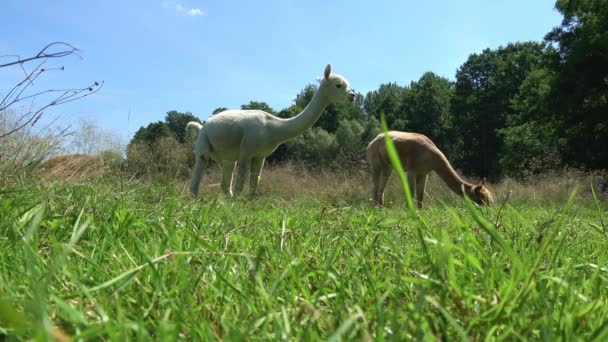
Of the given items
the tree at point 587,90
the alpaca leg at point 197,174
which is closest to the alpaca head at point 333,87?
the alpaca leg at point 197,174

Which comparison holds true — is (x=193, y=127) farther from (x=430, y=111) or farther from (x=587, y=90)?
(x=430, y=111)

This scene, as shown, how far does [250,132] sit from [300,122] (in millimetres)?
792

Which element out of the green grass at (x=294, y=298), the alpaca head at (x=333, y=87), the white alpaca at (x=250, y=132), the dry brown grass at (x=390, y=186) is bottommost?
the dry brown grass at (x=390, y=186)

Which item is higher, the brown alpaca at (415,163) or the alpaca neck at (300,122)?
the alpaca neck at (300,122)

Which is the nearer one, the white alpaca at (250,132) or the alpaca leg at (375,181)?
the white alpaca at (250,132)

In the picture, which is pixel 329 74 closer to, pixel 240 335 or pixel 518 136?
pixel 240 335

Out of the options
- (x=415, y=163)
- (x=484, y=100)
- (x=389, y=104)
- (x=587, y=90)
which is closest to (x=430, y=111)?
(x=484, y=100)

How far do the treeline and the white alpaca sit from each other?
6131mm

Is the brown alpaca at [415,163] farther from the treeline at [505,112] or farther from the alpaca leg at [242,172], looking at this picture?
the treeline at [505,112]

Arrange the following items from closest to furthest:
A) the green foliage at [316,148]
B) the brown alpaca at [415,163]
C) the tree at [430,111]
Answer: the brown alpaca at [415,163] → the green foliage at [316,148] → the tree at [430,111]

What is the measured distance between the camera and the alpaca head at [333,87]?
7234mm

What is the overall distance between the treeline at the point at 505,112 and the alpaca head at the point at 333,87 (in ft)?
20.0

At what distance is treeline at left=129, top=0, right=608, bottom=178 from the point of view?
19.0 metres

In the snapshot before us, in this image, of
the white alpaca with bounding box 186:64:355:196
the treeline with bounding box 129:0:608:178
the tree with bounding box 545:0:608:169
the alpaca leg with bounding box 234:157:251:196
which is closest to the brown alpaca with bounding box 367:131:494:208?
the white alpaca with bounding box 186:64:355:196
